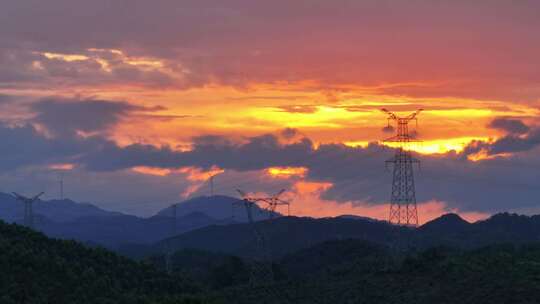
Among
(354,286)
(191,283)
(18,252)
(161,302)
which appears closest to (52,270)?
(18,252)

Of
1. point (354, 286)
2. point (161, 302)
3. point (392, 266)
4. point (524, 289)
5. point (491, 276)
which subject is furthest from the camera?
point (392, 266)

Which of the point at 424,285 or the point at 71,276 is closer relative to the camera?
the point at 71,276

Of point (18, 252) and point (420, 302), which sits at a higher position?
point (18, 252)

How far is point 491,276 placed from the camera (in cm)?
14938

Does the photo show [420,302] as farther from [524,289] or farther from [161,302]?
[161,302]

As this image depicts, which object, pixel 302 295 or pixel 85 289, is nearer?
pixel 85 289

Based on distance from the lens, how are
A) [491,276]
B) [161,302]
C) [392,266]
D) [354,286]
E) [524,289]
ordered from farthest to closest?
1. [392,266]
2. [354,286]
3. [491,276]
4. [524,289]
5. [161,302]

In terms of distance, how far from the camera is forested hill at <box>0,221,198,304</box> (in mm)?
123500

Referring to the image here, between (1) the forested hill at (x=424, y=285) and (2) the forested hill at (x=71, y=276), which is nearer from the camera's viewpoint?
(2) the forested hill at (x=71, y=276)

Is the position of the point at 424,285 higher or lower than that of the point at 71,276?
lower

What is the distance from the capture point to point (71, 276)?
13262 centimetres

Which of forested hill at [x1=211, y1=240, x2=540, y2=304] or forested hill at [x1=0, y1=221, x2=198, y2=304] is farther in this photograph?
forested hill at [x1=211, y1=240, x2=540, y2=304]

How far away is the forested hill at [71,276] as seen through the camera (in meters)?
124

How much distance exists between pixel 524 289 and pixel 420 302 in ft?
52.8
